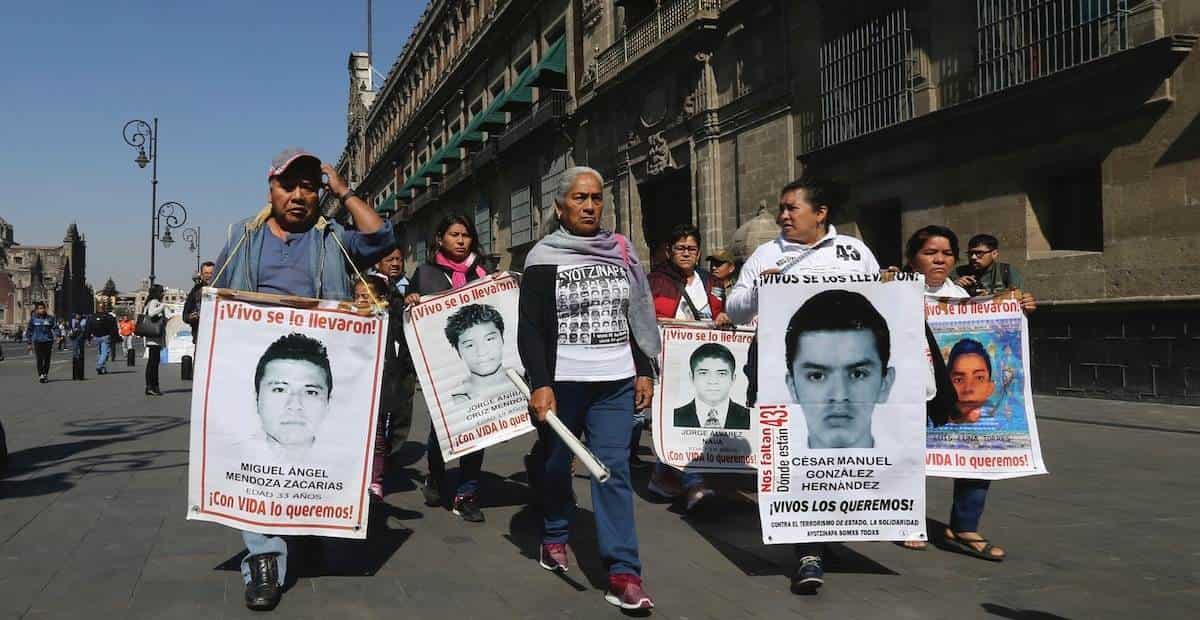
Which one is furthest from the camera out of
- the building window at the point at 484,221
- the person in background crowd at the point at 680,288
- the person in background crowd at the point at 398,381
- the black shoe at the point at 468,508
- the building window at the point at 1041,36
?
the building window at the point at 484,221

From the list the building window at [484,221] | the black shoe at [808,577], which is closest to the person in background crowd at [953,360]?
the black shoe at [808,577]

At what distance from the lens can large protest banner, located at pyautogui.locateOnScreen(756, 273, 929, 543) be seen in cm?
423

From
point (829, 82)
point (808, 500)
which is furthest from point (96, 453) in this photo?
point (829, 82)

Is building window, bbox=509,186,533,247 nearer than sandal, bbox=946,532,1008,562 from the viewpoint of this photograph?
No

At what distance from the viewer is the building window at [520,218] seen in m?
33.0

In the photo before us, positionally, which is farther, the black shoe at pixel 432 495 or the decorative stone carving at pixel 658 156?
the decorative stone carving at pixel 658 156

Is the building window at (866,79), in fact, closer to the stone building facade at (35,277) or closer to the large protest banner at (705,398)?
→ the large protest banner at (705,398)

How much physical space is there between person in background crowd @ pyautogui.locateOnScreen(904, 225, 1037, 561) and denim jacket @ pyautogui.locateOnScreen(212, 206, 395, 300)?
106 inches

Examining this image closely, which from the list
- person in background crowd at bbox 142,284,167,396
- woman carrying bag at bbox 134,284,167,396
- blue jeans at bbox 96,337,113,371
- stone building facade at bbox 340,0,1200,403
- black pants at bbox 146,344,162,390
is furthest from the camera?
blue jeans at bbox 96,337,113,371

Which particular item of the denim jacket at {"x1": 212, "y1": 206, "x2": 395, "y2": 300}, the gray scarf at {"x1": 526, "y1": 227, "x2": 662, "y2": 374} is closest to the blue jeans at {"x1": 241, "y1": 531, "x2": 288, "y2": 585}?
the denim jacket at {"x1": 212, "y1": 206, "x2": 395, "y2": 300}

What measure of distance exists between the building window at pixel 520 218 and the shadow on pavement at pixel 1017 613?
28.5m

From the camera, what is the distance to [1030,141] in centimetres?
1317

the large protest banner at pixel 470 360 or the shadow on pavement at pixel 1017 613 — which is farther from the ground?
the large protest banner at pixel 470 360

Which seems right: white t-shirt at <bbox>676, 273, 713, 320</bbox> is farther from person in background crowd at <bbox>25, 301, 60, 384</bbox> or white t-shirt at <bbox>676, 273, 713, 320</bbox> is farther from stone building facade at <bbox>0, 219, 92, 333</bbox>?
stone building facade at <bbox>0, 219, 92, 333</bbox>
